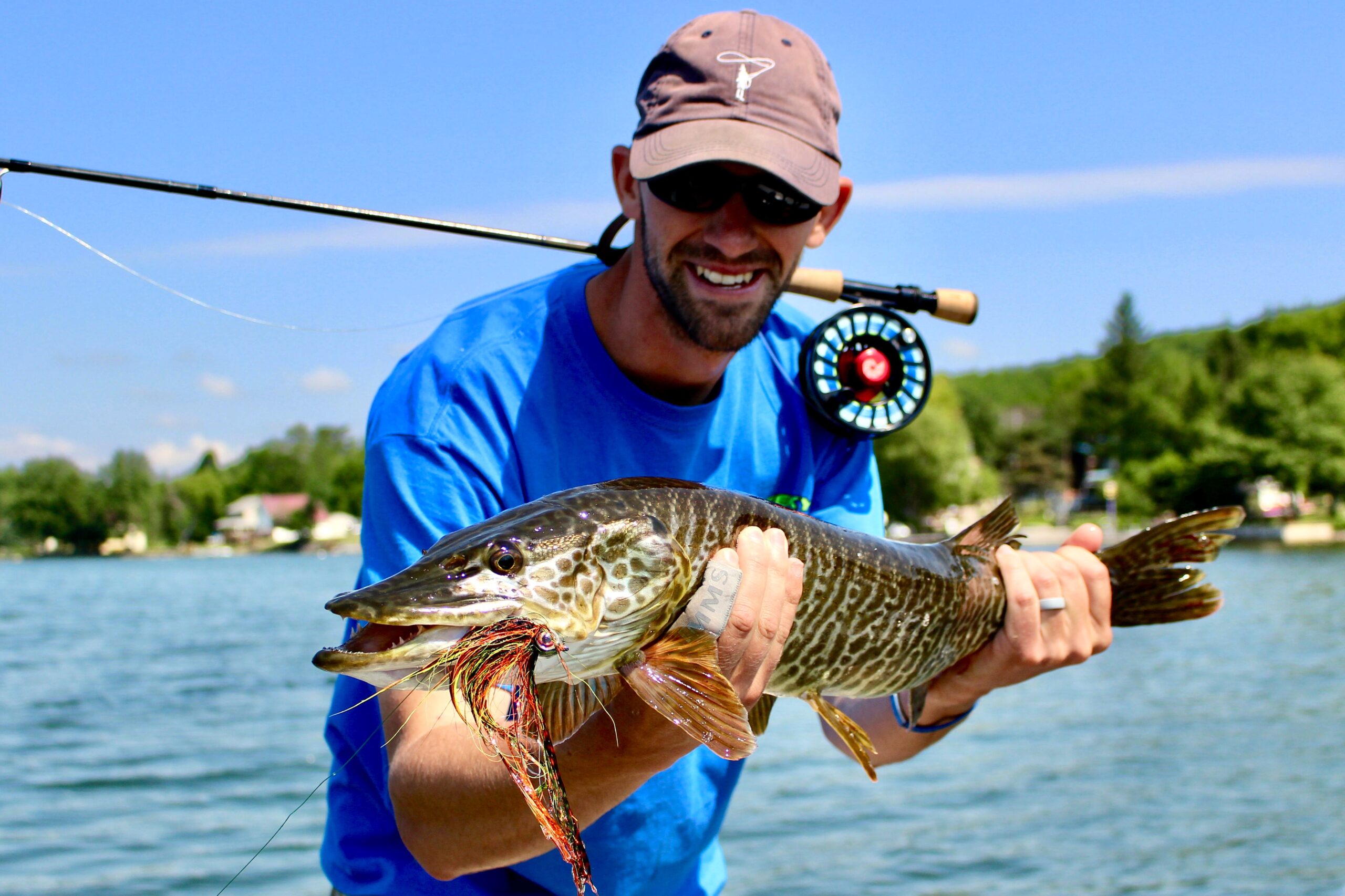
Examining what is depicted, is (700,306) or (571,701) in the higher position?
(700,306)

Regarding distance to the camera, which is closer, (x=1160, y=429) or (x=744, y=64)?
(x=744, y=64)

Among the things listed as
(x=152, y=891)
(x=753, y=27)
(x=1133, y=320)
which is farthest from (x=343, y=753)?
(x=1133, y=320)

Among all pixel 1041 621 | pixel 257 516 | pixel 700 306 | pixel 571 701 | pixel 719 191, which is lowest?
pixel 257 516

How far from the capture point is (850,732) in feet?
9.58

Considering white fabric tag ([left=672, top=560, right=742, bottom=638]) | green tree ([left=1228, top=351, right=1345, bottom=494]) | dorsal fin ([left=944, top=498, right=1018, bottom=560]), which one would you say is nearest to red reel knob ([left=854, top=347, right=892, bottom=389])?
dorsal fin ([left=944, top=498, right=1018, bottom=560])

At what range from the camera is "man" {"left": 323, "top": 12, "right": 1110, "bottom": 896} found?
2.38 meters

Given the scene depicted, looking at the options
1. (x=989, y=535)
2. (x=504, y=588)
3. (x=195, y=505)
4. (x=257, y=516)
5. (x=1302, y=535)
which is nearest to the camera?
(x=504, y=588)

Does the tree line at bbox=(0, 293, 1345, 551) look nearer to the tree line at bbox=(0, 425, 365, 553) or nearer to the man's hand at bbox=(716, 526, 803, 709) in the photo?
the tree line at bbox=(0, 425, 365, 553)

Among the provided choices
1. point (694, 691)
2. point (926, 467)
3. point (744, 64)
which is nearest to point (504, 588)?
point (694, 691)

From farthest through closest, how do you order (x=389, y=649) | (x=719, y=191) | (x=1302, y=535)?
(x=1302, y=535), (x=719, y=191), (x=389, y=649)

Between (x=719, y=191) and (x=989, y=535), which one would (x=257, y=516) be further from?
(x=719, y=191)

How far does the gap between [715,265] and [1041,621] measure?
137 cm

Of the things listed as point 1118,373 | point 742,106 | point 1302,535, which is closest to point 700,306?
point 742,106

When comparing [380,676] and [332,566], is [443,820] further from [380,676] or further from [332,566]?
[332,566]
